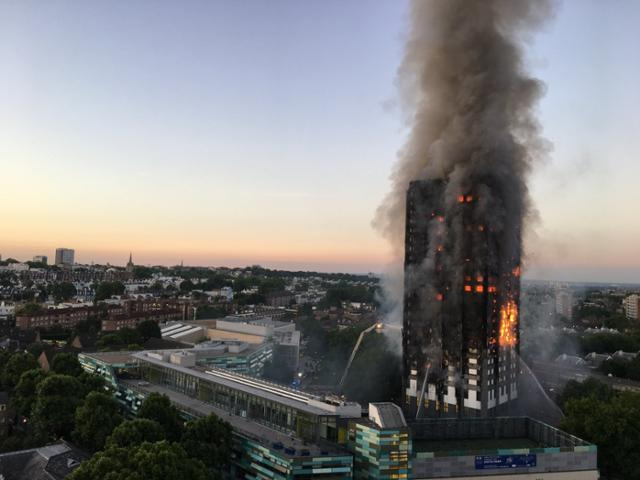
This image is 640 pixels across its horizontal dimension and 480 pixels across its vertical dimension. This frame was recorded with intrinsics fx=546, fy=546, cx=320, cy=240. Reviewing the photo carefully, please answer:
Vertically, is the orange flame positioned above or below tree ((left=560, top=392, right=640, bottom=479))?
above

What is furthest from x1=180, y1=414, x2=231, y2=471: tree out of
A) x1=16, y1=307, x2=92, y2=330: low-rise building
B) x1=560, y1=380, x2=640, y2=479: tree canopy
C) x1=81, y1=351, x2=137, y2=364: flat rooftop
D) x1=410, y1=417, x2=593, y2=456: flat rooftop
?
x1=16, y1=307, x2=92, y2=330: low-rise building

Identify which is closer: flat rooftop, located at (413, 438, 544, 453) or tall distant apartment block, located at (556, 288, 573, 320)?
flat rooftop, located at (413, 438, 544, 453)

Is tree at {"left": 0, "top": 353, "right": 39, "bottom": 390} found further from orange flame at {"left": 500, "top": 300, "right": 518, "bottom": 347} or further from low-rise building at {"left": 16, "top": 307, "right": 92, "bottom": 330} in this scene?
orange flame at {"left": 500, "top": 300, "right": 518, "bottom": 347}

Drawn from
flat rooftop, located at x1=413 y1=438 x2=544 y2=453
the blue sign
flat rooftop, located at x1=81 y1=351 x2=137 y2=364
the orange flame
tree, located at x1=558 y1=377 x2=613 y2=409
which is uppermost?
the orange flame

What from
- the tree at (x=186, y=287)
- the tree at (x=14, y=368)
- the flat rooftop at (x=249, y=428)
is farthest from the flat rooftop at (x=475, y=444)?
the tree at (x=186, y=287)

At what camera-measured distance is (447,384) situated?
51.8 m

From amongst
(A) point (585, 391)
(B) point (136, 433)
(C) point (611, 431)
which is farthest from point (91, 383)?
(A) point (585, 391)

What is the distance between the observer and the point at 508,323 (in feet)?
174

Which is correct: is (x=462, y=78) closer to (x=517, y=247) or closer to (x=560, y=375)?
(x=517, y=247)

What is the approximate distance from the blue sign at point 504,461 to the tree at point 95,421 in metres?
25.3

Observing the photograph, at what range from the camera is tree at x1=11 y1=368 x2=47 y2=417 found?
4725 cm

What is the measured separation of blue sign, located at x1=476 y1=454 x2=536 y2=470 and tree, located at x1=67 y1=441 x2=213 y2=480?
1683cm

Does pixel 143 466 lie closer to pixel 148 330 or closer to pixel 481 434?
pixel 481 434

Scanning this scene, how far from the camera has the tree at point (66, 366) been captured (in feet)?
180
